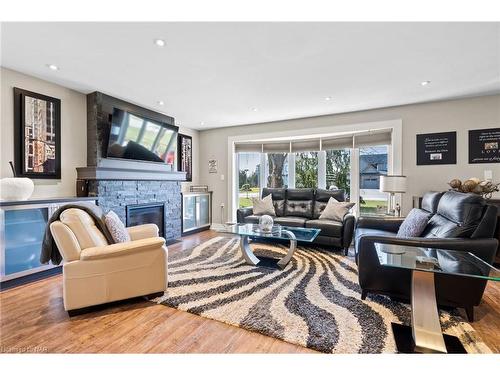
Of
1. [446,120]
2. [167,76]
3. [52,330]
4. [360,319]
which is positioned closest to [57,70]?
[167,76]

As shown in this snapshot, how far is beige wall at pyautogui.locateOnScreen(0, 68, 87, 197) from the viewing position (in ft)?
8.90

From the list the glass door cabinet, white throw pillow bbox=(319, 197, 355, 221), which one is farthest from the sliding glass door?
the glass door cabinet

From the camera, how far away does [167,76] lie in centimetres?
288

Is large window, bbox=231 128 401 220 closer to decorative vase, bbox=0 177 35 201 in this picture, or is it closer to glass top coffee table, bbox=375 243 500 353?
glass top coffee table, bbox=375 243 500 353

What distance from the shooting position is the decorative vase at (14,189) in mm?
2484

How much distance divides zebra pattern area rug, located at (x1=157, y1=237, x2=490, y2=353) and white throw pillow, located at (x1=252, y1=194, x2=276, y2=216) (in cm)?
132

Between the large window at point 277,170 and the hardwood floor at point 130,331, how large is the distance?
3592 millimetres

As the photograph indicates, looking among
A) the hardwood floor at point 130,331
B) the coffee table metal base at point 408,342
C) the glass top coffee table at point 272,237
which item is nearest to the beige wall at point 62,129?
the hardwood floor at point 130,331

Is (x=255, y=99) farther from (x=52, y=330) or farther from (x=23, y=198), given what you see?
(x=52, y=330)

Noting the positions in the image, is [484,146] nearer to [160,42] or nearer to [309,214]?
[309,214]

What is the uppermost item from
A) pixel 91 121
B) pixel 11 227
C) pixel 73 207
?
pixel 91 121

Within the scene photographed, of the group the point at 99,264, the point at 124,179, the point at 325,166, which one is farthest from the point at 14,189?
the point at 325,166

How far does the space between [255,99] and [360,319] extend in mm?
3060

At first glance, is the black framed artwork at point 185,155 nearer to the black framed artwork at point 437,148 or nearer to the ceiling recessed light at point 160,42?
the ceiling recessed light at point 160,42
